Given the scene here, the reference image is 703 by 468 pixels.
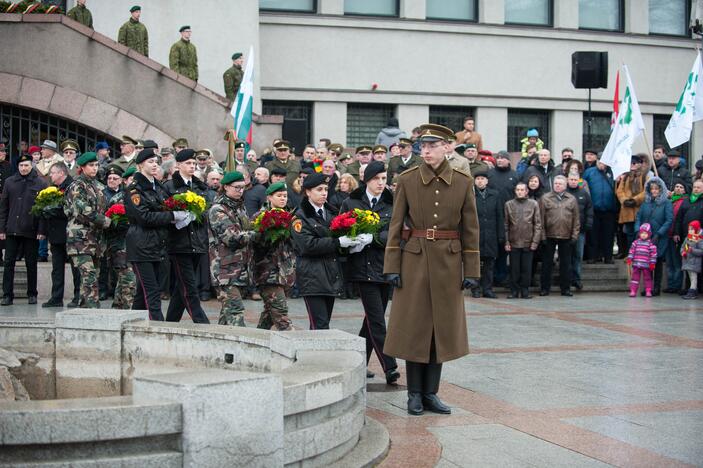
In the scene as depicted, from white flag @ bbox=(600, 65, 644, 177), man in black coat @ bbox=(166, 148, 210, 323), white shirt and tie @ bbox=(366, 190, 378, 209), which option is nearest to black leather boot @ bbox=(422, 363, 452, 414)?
white shirt and tie @ bbox=(366, 190, 378, 209)

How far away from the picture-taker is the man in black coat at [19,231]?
15.1 m

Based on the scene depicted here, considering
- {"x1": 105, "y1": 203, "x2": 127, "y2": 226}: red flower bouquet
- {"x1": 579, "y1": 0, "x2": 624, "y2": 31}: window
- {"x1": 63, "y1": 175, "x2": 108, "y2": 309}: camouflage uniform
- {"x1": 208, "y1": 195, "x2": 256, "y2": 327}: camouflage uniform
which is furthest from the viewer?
{"x1": 579, "y1": 0, "x2": 624, "y2": 31}: window

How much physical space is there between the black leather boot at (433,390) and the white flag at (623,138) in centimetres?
1183

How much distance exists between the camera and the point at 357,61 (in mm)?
26891

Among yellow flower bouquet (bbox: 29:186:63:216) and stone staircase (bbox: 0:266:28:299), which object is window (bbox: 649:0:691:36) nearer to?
stone staircase (bbox: 0:266:28:299)

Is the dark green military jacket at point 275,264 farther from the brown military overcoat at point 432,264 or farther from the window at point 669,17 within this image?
the window at point 669,17

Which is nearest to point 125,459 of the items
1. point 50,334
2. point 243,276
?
point 50,334

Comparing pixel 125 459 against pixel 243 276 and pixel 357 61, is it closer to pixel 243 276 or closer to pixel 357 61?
pixel 243 276

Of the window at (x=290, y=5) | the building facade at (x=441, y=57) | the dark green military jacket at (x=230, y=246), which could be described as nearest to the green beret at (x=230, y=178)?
the dark green military jacket at (x=230, y=246)

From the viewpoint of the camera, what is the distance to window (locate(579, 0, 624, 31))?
29.4 m

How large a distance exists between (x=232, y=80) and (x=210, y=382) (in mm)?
17923

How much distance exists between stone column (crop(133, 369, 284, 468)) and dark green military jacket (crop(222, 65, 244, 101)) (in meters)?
17.5

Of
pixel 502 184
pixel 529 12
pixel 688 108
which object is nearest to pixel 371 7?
pixel 529 12

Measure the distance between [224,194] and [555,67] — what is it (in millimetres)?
19819
